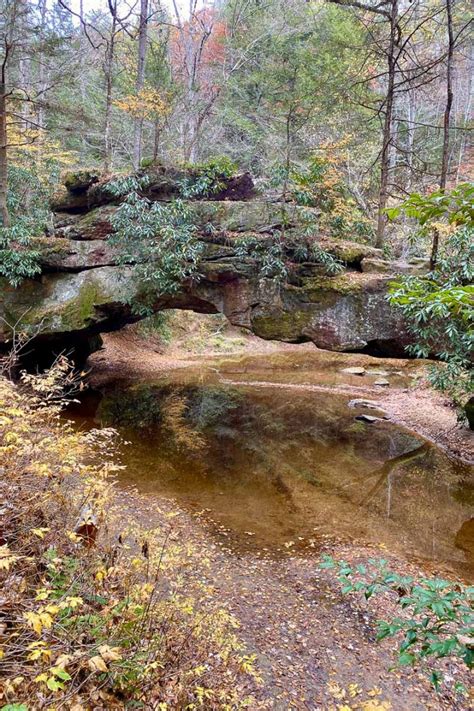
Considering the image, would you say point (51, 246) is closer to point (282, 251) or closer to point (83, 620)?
point (282, 251)

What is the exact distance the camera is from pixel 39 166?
43.5 ft

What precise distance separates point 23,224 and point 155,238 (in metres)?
3.65

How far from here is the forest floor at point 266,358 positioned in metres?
9.22

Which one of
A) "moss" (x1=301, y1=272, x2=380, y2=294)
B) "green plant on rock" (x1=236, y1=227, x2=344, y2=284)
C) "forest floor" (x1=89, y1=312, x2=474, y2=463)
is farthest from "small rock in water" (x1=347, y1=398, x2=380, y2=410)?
"green plant on rock" (x1=236, y1=227, x2=344, y2=284)

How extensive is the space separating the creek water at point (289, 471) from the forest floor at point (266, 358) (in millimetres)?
736

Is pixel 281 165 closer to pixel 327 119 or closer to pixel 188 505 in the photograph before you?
pixel 327 119

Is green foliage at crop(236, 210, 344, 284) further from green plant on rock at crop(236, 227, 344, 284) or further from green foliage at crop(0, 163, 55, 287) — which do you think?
green foliage at crop(0, 163, 55, 287)

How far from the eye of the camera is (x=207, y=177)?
10359mm

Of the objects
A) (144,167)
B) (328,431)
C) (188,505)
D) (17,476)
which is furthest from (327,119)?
(17,476)

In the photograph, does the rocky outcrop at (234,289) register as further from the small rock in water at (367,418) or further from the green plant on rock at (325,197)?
the small rock in water at (367,418)

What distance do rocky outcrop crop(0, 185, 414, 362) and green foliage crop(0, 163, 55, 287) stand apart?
1.34ft

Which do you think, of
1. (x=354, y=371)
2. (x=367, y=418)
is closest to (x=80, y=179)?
(x=367, y=418)

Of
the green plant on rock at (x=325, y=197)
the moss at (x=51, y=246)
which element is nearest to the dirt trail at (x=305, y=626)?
the moss at (x=51, y=246)

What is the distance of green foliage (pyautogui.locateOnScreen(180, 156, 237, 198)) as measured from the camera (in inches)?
405
